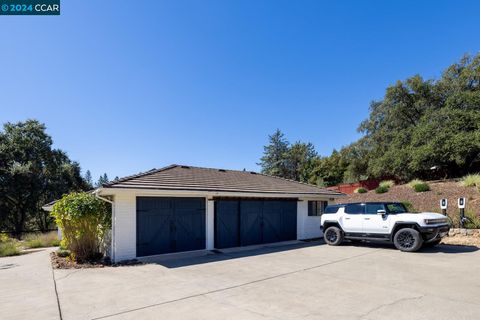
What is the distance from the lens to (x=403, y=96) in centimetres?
3128

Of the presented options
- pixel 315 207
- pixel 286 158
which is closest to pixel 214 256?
pixel 315 207

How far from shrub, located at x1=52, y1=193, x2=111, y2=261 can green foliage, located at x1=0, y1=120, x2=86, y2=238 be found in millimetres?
19200

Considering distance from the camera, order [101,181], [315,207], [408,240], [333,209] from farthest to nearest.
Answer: [101,181] → [315,207] → [333,209] → [408,240]

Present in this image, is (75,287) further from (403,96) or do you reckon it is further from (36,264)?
(403,96)

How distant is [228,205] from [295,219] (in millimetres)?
4314

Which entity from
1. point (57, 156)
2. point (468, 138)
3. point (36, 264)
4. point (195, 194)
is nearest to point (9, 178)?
point (57, 156)

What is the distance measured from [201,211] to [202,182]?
128 cm

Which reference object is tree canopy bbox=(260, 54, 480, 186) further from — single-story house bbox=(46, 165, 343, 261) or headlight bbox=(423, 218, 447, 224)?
headlight bbox=(423, 218, 447, 224)

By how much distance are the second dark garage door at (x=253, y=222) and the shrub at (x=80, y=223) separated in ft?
14.6

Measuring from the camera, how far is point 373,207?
499 inches

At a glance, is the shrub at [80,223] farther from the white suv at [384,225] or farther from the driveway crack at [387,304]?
the white suv at [384,225]

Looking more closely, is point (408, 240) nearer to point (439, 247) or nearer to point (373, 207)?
point (373, 207)

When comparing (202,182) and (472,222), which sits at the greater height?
A: (202,182)

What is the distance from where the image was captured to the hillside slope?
1727cm
